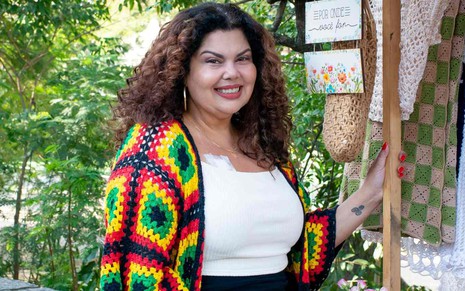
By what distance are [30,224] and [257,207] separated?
3.96 meters

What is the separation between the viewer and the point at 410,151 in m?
2.27

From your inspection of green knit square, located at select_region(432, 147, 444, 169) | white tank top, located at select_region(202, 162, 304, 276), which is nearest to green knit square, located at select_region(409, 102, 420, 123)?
green knit square, located at select_region(432, 147, 444, 169)

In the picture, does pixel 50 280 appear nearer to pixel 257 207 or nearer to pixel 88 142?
pixel 88 142

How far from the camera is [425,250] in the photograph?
2.31 metres

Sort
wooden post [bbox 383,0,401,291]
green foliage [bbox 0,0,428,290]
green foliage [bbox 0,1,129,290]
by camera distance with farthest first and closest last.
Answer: green foliage [bbox 0,1,129,290] → green foliage [bbox 0,0,428,290] → wooden post [bbox 383,0,401,291]

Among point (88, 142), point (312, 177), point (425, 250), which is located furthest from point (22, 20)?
point (425, 250)

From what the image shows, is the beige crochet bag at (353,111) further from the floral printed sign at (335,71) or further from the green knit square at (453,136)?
the green knit square at (453,136)

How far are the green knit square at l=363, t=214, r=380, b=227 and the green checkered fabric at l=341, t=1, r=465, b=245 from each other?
0.32ft

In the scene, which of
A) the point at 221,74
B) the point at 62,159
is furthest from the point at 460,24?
the point at 62,159

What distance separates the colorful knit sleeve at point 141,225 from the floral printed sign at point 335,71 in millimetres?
490

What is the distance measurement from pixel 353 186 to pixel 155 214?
75 cm

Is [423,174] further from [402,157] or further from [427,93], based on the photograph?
[427,93]

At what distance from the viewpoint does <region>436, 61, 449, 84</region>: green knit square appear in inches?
85.4

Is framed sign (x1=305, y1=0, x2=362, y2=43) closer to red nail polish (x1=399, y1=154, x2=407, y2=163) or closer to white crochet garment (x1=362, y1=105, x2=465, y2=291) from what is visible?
red nail polish (x1=399, y1=154, x2=407, y2=163)
